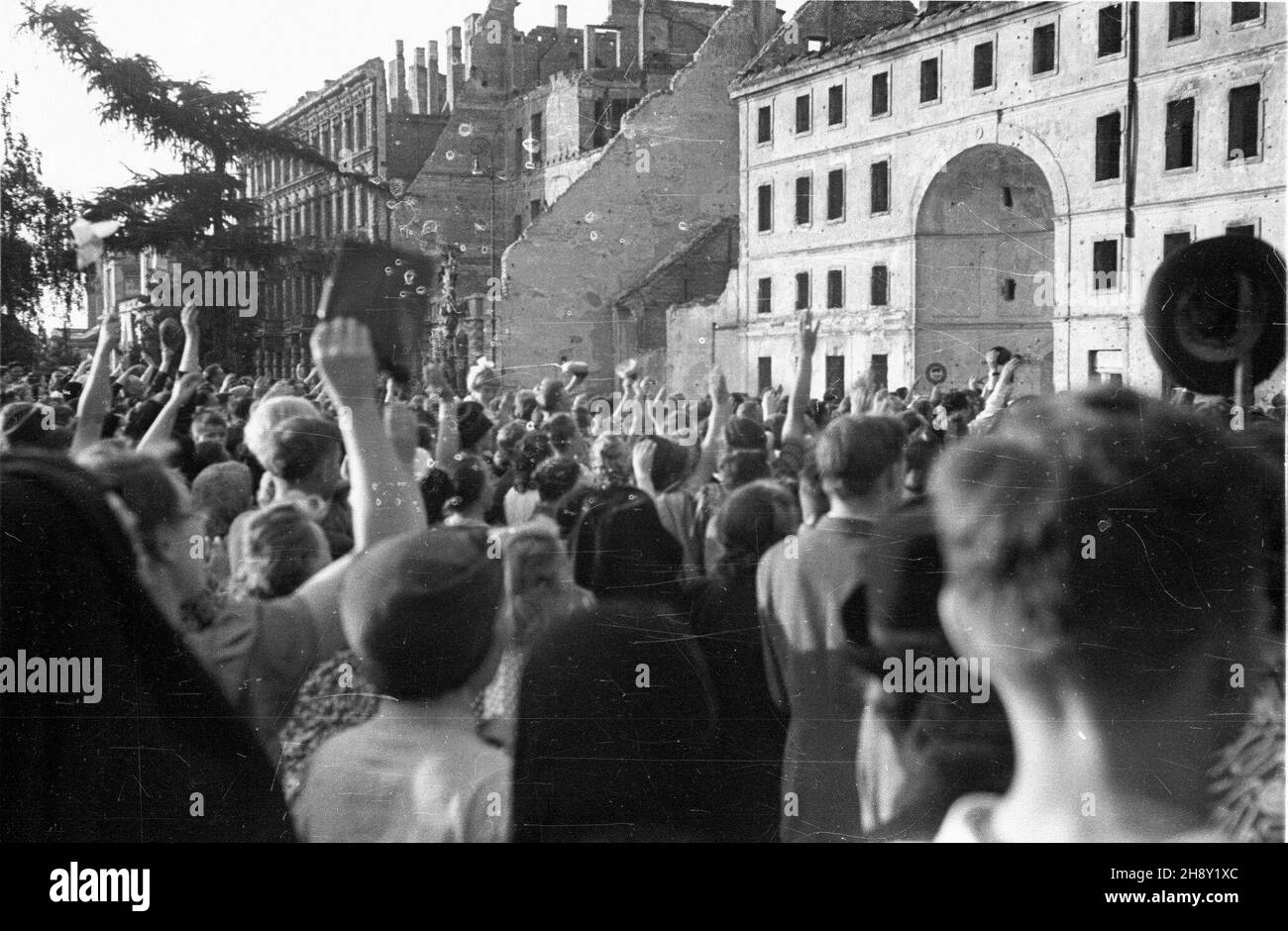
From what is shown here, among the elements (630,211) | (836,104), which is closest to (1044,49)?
(836,104)

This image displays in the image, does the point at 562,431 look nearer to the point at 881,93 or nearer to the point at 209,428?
the point at 209,428

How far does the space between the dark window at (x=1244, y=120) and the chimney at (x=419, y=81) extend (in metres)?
2.47

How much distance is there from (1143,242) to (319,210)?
8.31 ft

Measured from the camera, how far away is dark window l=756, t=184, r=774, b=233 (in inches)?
183

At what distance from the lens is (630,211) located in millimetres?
4527

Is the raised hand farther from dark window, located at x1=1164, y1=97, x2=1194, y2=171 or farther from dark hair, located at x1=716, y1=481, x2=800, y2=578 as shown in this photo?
dark window, located at x1=1164, y1=97, x2=1194, y2=171

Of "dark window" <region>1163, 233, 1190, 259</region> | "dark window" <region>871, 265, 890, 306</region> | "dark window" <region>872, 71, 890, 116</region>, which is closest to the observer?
"dark window" <region>1163, 233, 1190, 259</region>

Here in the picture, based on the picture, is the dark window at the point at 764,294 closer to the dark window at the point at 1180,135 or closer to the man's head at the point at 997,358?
the man's head at the point at 997,358

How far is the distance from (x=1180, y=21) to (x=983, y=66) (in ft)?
1.97

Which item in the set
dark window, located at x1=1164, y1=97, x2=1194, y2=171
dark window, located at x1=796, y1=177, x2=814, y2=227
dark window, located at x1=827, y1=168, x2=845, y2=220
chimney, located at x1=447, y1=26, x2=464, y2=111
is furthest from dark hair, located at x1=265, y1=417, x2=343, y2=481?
dark window, located at x1=1164, y1=97, x2=1194, y2=171

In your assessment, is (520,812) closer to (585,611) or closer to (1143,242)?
(585,611)

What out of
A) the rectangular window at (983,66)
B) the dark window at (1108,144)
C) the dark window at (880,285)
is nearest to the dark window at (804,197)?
the dark window at (880,285)

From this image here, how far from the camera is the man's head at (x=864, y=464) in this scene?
13.2 feet

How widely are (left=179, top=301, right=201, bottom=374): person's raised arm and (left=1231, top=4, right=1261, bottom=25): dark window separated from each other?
3.23 metres
